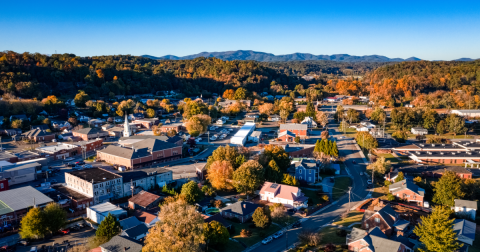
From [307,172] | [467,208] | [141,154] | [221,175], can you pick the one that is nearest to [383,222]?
[467,208]

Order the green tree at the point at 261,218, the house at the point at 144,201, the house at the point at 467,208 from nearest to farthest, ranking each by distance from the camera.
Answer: the green tree at the point at 261,218
the house at the point at 467,208
the house at the point at 144,201

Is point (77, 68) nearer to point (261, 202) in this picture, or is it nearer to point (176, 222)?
point (261, 202)

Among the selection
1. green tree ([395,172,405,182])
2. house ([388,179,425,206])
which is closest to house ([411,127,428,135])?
green tree ([395,172,405,182])

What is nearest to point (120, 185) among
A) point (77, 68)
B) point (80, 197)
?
point (80, 197)

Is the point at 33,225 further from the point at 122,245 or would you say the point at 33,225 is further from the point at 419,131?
the point at 419,131

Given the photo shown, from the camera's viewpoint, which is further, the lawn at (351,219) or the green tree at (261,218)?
the lawn at (351,219)

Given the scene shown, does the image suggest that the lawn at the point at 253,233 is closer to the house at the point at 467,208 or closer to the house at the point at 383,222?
the house at the point at 383,222

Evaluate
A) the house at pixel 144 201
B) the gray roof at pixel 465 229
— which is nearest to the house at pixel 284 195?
the house at pixel 144 201
